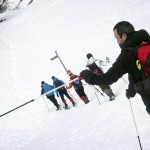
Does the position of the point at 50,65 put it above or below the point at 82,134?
above

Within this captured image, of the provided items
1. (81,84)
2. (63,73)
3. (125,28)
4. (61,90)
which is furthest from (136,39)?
(63,73)

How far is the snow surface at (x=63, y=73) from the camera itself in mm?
8484

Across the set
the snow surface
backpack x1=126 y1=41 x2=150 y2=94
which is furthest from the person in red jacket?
backpack x1=126 y1=41 x2=150 y2=94

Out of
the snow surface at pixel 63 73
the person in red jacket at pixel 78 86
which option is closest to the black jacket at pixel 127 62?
the snow surface at pixel 63 73

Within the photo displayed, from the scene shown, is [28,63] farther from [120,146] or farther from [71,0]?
[120,146]

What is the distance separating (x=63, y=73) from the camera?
2097cm

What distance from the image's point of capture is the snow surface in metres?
8.48

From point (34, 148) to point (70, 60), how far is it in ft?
41.2

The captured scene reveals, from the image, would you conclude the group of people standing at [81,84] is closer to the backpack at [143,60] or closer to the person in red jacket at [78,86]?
the person in red jacket at [78,86]

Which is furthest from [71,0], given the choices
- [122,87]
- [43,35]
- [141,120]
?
[141,120]

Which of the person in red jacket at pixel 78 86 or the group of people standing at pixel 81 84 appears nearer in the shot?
the group of people standing at pixel 81 84

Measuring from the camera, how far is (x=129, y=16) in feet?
74.5

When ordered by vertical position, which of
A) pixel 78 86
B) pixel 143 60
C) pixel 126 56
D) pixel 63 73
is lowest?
pixel 78 86

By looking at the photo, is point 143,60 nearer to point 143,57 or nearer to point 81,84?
point 143,57
